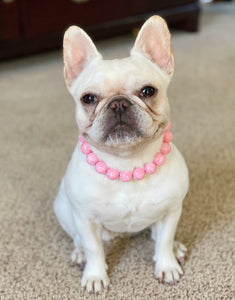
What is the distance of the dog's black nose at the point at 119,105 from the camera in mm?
786

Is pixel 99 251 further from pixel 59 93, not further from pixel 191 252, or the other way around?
pixel 59 93

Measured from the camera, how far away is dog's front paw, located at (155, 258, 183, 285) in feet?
3.09

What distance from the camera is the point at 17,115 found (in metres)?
1.82

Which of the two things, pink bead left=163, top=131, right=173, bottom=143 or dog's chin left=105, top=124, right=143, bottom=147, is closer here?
dog's chin left=105, top=124, right=143, bottom=147

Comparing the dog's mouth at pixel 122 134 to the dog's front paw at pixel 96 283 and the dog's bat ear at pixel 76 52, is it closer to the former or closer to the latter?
the dog's bat ear at pixel 76 52

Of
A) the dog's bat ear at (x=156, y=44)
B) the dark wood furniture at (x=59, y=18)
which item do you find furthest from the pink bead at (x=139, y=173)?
the dark wood furniture at (x=59, y=18)

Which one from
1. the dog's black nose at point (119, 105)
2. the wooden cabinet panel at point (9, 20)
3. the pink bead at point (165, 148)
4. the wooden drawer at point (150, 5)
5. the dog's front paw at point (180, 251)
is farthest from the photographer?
the wooden drawer at point (150, 5)

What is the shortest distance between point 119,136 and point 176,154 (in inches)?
7.4

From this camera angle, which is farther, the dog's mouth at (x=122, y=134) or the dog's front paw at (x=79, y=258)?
the dog's front paw at (x=79, y=258)

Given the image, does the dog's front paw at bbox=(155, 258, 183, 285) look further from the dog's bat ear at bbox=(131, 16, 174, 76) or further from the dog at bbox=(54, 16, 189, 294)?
the dog's bat ear at bbox=(131, 16, 174, 76)

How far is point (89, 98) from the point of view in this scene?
831 mm

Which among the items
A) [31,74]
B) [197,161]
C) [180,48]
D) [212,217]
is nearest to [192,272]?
[212,217]

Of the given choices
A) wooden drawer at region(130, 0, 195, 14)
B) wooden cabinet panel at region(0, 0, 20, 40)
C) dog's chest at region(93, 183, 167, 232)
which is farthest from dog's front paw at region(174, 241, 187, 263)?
wooden drawer at region(130, 0, 195, 14)

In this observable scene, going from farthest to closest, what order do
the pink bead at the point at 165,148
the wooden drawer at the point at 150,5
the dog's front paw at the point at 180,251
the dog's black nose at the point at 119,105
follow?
the wooden drawer at the point at 150,5, the dog's front paw at the point at 180,251, the pink bead at the point at 165,148, the dog's black nose at the point at 119,105
